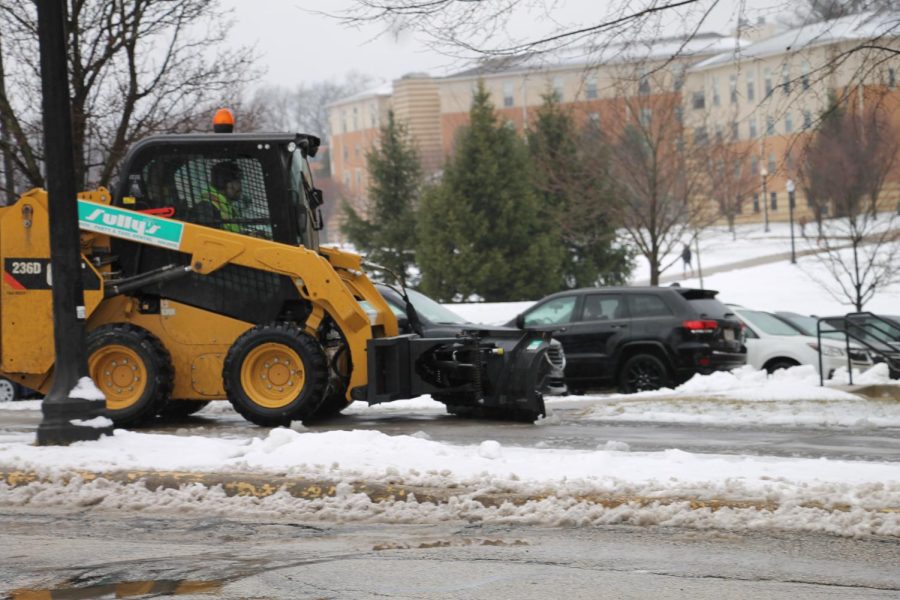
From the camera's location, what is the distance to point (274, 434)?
31.8 feet

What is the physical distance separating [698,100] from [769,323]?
19528 mm

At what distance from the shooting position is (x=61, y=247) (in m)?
9.92

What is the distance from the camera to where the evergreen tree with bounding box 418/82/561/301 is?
41031 millimetres

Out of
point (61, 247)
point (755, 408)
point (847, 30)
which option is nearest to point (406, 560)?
point (61, 247)

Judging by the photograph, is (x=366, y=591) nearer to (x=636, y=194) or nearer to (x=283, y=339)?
(x=283, y=339)

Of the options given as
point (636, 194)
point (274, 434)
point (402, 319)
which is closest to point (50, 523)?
point (274, 434)

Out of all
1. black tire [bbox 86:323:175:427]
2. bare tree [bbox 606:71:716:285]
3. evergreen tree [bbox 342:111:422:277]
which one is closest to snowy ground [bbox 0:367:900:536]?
black tire [bbox 86:323:175:427]

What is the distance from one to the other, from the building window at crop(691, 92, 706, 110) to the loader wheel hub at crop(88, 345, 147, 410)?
90.6 ft

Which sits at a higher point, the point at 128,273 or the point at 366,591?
the point at 128,273

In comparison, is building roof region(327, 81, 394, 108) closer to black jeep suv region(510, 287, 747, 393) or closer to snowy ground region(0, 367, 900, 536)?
black jeep suv region(510, 287, 747, 393)

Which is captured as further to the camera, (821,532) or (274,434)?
(274,434)

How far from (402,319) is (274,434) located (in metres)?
5.15

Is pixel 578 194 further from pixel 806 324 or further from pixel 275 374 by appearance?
pixel 275 374

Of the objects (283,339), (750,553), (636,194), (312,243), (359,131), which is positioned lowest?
Answer: (750,553)
